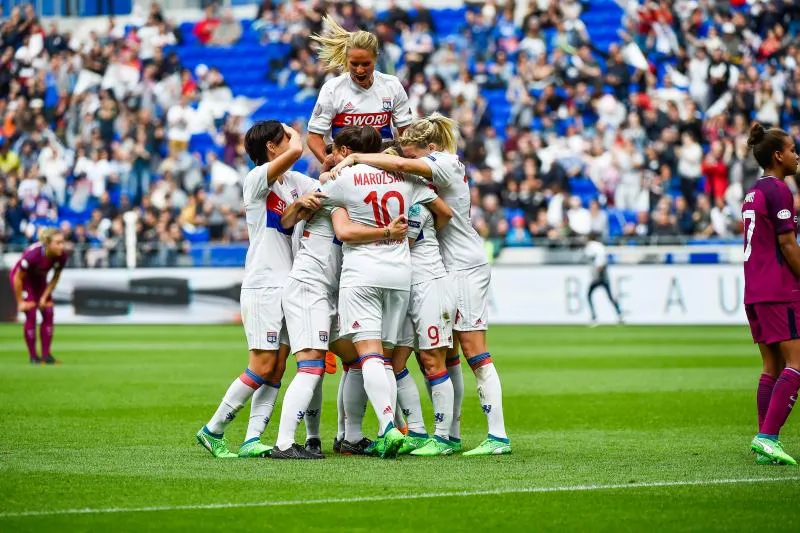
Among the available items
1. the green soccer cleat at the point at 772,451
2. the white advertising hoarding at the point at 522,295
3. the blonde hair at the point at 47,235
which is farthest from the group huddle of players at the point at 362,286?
the white advertising hoarding at the point at 522,295

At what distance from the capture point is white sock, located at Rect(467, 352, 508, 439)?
386 inches

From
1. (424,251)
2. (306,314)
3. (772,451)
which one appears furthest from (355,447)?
(772,451)

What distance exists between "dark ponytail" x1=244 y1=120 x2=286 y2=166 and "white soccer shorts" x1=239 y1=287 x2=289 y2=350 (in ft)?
3.01

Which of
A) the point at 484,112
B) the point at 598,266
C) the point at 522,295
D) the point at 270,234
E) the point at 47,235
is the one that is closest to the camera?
the point at 270,234

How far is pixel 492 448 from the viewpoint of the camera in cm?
972

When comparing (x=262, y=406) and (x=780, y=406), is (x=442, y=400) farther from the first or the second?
(x=780, y=406)

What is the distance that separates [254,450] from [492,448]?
5.35 ft

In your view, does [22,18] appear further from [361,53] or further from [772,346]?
[772,346]

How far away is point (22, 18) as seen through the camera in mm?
38094

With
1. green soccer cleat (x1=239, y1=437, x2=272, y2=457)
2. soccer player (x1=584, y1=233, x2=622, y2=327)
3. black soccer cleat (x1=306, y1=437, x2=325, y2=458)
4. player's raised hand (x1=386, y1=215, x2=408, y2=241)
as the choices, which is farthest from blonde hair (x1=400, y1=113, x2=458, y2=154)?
soccer player (x1=584, y1=233, x2=622, y2=327)

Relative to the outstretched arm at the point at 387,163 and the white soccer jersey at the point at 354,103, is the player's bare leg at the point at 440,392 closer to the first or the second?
the outstretched arm at the point at 387,163

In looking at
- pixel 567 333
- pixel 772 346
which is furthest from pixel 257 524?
pixel 567 333

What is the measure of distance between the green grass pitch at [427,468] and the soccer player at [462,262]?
42 cm

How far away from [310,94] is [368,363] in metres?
25.6
